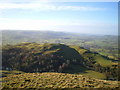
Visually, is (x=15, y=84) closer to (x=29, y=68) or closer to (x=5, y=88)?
(x=5, y=88)

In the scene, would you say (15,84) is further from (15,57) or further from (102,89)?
(15,57)

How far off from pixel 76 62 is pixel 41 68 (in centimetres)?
3193

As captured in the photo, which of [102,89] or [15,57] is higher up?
[102,89]

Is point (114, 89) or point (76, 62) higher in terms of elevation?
point (114, 89)

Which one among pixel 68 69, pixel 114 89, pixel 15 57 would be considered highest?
pixel 114 89

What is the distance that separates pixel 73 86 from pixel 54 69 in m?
68.0

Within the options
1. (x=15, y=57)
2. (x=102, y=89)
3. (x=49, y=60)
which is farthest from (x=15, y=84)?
(x=15, y=57)

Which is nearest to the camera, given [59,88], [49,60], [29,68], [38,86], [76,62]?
[59,88]

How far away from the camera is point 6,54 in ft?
300

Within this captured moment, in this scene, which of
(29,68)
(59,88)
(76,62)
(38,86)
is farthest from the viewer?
(76,62)

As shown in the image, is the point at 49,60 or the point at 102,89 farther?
the point at 49,60

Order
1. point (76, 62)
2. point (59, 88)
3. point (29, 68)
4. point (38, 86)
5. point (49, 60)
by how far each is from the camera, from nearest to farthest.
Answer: point (59, 88), point (38, 86), point (29, 68), point (49, 60), point (76, 62)

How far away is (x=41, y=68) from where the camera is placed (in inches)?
3110

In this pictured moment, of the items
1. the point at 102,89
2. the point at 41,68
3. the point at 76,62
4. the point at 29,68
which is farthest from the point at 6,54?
the point at 102,89
